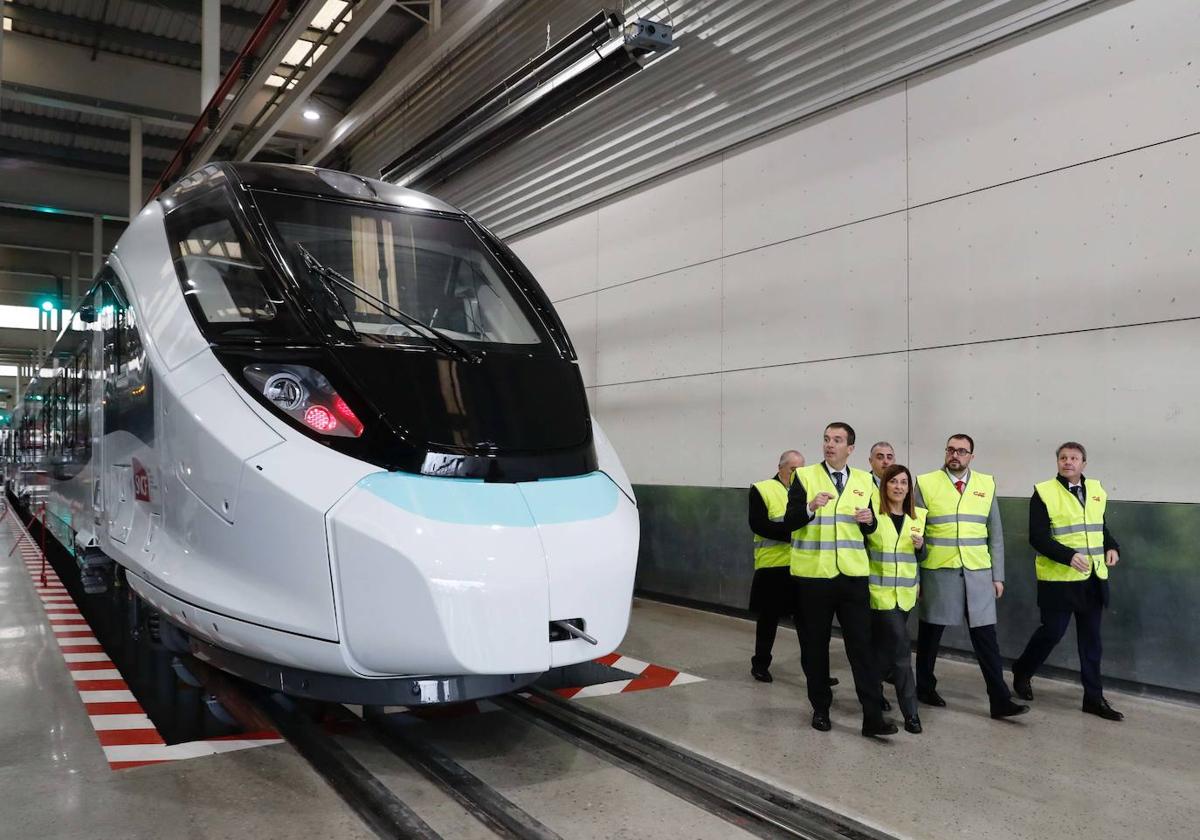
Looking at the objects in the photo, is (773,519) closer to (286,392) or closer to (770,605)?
(770,605)

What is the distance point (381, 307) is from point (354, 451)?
2.83 ft

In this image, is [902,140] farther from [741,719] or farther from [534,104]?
[741,719]

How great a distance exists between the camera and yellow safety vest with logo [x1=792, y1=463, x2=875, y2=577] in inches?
184

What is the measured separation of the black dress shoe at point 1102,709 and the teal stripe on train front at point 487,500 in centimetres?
317

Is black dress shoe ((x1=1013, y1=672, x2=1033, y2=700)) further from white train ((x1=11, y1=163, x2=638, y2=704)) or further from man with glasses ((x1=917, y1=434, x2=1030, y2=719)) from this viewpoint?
white train ((x1=11, y1=163, x2=638, y2=704))

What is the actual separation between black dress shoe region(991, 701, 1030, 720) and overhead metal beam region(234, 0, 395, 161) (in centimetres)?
683

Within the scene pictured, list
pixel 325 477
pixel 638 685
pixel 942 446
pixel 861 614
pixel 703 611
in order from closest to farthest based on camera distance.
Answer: pixel 325 477, pixel 861 614, pixel 638 685, pixel 942 446, pixel 703 611

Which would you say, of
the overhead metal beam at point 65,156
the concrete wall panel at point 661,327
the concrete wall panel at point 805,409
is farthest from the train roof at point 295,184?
the overhead metal beam at point 65,156

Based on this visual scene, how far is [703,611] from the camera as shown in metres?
8.48

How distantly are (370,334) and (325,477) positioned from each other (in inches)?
31.6

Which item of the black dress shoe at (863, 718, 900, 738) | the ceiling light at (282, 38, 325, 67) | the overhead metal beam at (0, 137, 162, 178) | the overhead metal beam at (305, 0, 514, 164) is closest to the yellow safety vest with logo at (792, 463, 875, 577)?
the black dress shoe at (863, 718, 900, 738)

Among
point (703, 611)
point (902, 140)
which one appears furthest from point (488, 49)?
point (703, 611)

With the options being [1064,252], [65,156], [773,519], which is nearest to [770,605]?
[773,519]

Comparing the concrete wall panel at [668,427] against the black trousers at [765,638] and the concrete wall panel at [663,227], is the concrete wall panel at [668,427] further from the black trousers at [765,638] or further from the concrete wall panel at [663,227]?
the black trousers at [765,638]
